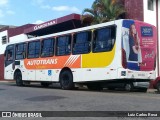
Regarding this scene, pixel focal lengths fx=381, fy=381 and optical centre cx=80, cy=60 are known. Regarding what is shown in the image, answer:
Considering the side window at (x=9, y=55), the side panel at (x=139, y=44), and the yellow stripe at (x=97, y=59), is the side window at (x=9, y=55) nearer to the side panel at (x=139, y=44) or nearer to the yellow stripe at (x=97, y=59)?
the yellow stripe at (x=97, y=59)

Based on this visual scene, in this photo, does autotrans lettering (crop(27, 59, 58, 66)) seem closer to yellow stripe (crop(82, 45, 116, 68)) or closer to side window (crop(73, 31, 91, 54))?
side window (crop(73, 31, 91, 54))

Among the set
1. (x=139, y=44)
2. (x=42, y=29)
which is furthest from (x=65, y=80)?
(x=42, y=29)

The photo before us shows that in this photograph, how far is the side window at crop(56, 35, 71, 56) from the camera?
839 inches

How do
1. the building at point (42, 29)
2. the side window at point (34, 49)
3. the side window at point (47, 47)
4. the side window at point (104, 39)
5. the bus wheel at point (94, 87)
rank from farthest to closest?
the building at point (42, 29) → the side window at point (34, 49) → the side window at point (47, 47) → the bus wheel at point (94, 87) → the side window at point (104, 39)

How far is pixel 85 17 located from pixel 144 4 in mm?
4514

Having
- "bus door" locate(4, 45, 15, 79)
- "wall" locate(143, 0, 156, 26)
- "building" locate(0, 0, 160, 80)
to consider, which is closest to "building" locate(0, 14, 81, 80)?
"building" locate(0, 0, 160, 80)

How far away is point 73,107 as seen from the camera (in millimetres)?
12625

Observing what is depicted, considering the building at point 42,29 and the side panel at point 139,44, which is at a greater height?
the building at point 42,29

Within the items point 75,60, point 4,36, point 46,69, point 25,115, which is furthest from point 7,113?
point 4,36

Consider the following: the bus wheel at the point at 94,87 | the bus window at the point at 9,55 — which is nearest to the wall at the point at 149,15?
the bus wheel at the point at 94,87

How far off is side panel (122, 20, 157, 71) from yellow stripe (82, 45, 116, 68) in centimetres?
84

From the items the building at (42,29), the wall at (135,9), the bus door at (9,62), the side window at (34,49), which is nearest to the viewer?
the side window at (34,49)

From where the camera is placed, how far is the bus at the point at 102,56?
17.9m

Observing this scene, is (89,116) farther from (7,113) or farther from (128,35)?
(128,35)
